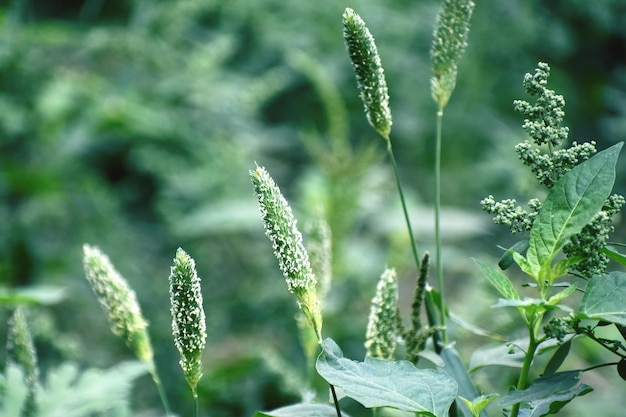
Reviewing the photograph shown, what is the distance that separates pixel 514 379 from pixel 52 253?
1.66 m

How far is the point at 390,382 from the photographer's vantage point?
503 millimetres

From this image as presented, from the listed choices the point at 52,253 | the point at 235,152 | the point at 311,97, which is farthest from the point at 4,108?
the point at 311,97

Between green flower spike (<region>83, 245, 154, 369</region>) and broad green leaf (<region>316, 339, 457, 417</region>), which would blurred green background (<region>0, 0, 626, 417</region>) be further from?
broad green leaf (<region>316, 339, 457, 417</region>)

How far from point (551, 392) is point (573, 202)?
5.2 inches

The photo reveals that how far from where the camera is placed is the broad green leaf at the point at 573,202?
1.64 feet

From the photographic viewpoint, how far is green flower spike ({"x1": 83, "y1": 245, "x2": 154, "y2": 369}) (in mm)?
619

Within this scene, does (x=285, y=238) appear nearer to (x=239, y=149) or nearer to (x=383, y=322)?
(x=383, y=322)

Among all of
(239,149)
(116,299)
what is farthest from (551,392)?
(239,149)

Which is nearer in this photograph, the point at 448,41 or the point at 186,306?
the point at 186,306

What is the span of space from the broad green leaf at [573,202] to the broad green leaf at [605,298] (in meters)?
0.04

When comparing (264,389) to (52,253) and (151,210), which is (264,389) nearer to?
(52,253)

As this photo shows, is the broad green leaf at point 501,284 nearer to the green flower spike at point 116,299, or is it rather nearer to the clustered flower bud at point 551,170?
the clustered flower bud at point 551,170

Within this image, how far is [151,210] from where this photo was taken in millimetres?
3025

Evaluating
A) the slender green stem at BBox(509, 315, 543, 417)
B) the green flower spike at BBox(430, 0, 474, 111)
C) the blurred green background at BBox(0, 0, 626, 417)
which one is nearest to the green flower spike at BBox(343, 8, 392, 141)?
the green flower spike at BBox(430, 0, 474, 111)
